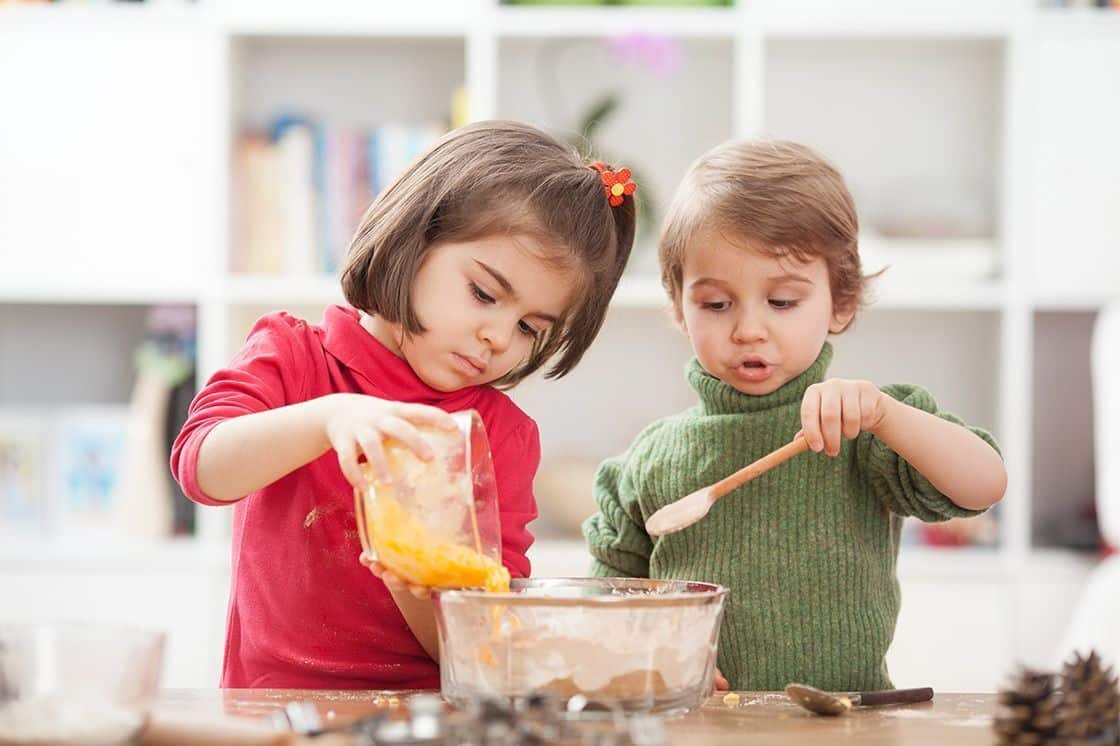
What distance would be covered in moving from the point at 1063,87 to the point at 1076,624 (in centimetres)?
110

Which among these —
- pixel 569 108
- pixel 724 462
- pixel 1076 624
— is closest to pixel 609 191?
pixel 724 462

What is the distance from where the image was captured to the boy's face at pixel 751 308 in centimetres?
126

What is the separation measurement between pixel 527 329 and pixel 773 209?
257 millimetres

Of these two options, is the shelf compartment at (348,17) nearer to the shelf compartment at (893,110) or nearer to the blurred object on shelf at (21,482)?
the shelf compartment at (893,110)

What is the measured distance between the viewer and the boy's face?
1.26 meters

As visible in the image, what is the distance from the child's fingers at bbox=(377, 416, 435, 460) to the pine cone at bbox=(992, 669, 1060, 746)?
390 millimetres

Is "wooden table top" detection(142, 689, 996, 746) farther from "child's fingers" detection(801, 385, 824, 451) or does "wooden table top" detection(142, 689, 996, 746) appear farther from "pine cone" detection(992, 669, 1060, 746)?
"child's fingers" detection(801, 385, 824, 451)

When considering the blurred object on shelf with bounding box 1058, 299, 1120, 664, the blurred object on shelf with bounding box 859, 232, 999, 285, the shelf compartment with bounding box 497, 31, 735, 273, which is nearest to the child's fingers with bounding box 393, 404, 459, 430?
the blurred object on shelf with bounding box 1058, 299, 1120, 664

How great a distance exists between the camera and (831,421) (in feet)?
3.57

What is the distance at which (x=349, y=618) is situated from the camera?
1.25m

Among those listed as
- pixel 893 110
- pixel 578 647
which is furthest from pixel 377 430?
pixel 893 110

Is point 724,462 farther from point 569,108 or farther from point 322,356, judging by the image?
point 569,108

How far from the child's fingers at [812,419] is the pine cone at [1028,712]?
0.31 meters

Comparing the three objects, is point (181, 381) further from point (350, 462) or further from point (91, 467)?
point (350, 462)
